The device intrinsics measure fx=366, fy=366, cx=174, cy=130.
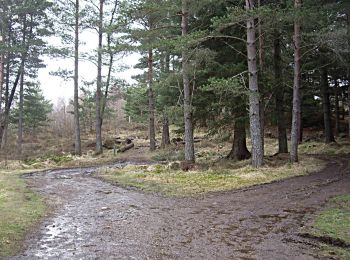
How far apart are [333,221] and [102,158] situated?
20.5 meters

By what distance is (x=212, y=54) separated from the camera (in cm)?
1581

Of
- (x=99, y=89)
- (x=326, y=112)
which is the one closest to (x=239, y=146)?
(x=326, y=112)

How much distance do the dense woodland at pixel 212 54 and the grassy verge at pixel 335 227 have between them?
6.56 meters

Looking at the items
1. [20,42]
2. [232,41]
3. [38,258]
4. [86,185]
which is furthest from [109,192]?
[20,42]

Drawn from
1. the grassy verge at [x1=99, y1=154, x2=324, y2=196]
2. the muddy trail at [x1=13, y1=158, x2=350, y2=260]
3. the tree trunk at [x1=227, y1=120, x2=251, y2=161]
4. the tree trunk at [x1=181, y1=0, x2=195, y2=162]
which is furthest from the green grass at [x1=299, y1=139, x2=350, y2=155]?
the muddy trail at [x1=13, y1=158, x2=350, y2=260]

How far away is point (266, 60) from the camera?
1933 centimetres

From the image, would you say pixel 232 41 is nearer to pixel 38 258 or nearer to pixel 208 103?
pixel 208 103

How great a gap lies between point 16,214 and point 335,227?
670 cm

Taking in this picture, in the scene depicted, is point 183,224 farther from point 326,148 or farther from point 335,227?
point 326,148

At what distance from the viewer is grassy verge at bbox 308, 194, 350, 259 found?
18.0 ft

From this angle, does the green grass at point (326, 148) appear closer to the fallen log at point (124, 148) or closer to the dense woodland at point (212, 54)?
the dense woodland at point (212, 54)

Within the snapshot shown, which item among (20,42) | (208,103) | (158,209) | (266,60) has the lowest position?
(158,209)

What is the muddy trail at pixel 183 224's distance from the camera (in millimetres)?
5629

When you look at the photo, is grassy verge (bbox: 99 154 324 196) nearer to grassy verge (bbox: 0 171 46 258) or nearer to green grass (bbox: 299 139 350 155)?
grassy verge (bbox: 0 171 46 258)
